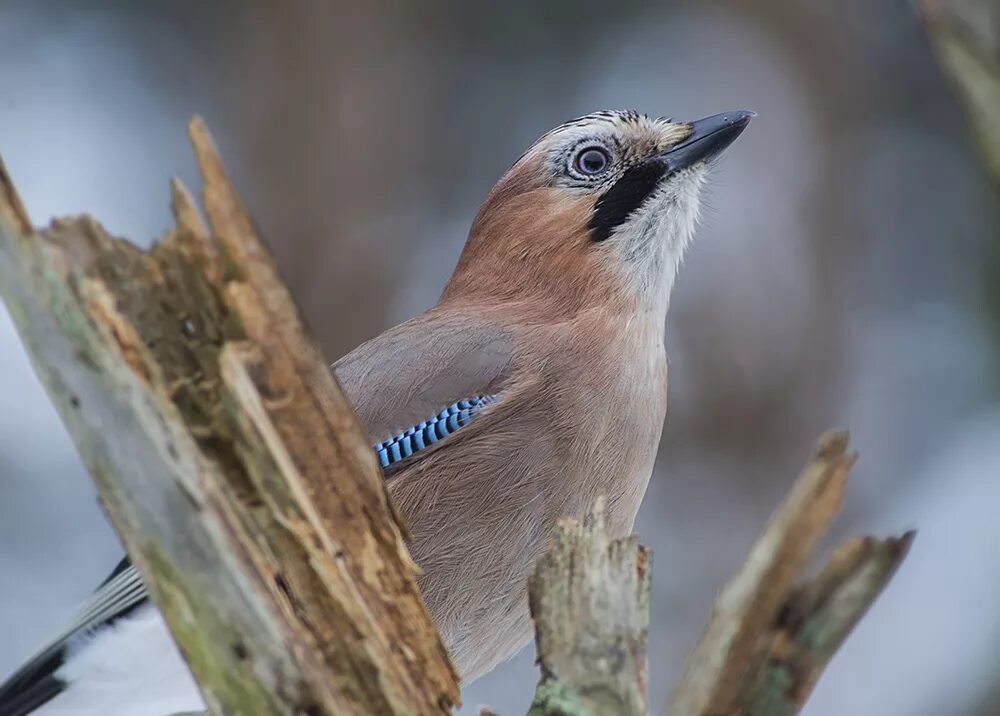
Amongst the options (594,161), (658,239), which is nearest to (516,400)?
(658,239)

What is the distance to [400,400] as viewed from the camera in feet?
10.5

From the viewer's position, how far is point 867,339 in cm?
558

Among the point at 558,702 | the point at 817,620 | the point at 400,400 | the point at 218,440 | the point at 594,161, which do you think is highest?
the point at 594,161

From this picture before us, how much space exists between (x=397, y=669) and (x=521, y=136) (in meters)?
4.07

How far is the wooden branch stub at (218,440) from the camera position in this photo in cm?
178

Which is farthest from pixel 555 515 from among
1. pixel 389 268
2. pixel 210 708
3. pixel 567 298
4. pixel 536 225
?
pixel 389 268

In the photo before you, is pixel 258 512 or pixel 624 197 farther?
pixel 624 197

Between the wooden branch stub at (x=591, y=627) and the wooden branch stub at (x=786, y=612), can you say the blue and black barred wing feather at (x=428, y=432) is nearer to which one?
the wooden branch stub at (x=591, y=627)

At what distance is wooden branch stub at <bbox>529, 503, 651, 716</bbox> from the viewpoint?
1811 millimetres

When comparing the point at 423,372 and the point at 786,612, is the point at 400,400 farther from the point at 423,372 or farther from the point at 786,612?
the point at 786,612

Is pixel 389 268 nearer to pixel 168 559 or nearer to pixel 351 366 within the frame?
pixel 351 366

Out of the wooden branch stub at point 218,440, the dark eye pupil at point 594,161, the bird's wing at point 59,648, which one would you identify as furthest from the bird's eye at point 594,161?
the wooden branch stub at point 218,440

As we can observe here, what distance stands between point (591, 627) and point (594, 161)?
2023 millimetres

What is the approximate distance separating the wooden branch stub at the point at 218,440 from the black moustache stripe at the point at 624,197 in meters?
1.74
